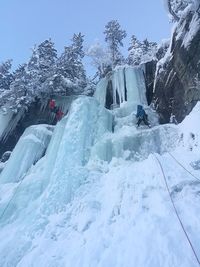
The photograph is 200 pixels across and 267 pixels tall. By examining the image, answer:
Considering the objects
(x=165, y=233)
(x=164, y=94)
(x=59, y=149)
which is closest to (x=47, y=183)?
(x=59, y=149)

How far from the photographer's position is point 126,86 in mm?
16844

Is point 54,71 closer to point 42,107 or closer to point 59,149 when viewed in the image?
point 42,107

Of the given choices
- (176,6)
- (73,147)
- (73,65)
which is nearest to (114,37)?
(73,65)

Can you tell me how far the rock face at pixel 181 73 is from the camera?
1162cm

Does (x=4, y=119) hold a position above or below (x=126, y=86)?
below

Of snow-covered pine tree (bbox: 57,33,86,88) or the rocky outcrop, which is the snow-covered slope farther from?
snow-covered pine tree (bbox: 57,33,86,88)

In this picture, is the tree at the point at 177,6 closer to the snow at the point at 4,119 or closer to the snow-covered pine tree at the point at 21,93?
the snow-covered pine tree at the point at 21,93

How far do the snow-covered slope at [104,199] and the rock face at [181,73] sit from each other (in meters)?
1.24

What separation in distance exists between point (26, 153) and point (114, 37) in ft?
58.7

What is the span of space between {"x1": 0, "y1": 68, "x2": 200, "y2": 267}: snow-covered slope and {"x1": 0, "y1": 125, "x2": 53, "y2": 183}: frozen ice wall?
428 millimetres

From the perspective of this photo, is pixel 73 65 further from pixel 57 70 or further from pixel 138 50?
pixel 138 50

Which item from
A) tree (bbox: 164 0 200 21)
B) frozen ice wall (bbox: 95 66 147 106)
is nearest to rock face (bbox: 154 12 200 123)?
tree (bbox: 164 0 200 21)

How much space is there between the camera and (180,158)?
943 centimetres

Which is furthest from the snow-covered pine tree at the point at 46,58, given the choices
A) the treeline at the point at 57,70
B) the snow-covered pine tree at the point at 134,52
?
the snow-covered pine tree at the point at 134,52
